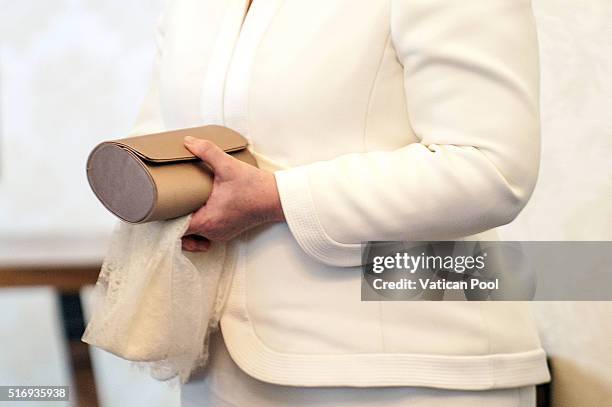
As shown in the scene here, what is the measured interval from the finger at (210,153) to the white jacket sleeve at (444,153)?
0.20 ft

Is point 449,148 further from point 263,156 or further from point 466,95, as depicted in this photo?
point 263,156

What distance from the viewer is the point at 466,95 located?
947 millimetres

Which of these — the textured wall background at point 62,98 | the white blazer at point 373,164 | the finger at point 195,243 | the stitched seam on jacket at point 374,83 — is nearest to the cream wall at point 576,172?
the white blazer at point 373,164

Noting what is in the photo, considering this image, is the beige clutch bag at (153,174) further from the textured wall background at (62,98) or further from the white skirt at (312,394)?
the textured wall background at (62,98)

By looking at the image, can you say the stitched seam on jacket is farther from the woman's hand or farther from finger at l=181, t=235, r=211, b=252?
finger at l=181, t=235, r=211, b=252

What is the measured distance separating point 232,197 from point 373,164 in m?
0.16

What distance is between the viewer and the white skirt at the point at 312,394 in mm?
1002

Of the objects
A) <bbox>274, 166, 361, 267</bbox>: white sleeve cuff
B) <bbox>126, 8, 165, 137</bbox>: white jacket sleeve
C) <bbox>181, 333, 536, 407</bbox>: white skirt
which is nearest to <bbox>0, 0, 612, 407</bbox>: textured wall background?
<bbox>126, 8, 165, 137</bbox>: white jacket sleeve

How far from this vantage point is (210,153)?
100 centimetres

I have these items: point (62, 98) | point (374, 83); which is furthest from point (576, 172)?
point (62, 98)

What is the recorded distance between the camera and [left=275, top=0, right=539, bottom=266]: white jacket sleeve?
3.09 feet

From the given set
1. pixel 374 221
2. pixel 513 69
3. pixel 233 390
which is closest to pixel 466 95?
pixel 513 69

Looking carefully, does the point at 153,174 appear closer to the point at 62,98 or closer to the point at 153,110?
the point at 153,110

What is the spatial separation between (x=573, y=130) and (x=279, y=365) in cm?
86
